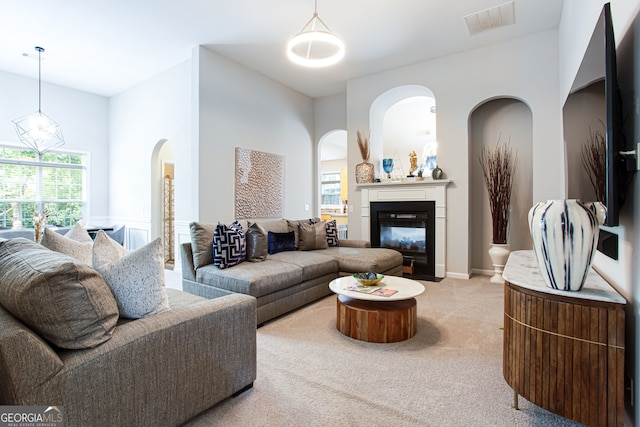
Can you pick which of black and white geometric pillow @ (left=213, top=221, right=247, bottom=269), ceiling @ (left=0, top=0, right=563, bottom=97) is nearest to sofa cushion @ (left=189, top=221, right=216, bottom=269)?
black and white geometric pillow @ (left=213, top=221, right=247, bottom=269)

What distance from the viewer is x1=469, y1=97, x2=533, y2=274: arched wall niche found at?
14.9 ft

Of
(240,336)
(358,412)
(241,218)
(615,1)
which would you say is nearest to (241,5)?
(241,218)

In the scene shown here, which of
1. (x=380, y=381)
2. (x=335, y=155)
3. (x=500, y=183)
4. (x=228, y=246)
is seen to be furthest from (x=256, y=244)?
(x=335, y=155)

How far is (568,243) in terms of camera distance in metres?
1.46

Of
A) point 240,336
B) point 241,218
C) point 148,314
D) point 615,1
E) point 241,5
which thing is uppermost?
point 241,5

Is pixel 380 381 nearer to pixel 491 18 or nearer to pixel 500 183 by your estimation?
pixel 500 183

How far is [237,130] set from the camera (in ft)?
16.5

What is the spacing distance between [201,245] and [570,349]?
299cm

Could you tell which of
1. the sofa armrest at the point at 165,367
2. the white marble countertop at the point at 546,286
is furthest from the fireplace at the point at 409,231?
the sofa armrest at the point at 165,367

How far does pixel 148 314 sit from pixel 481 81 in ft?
16.1

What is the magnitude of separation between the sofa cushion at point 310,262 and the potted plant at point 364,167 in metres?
1.76

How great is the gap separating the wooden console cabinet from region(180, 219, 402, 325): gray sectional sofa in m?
1.95

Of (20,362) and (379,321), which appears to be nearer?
(20,362)

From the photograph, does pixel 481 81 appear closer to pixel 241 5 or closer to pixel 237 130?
pixel 241 5
